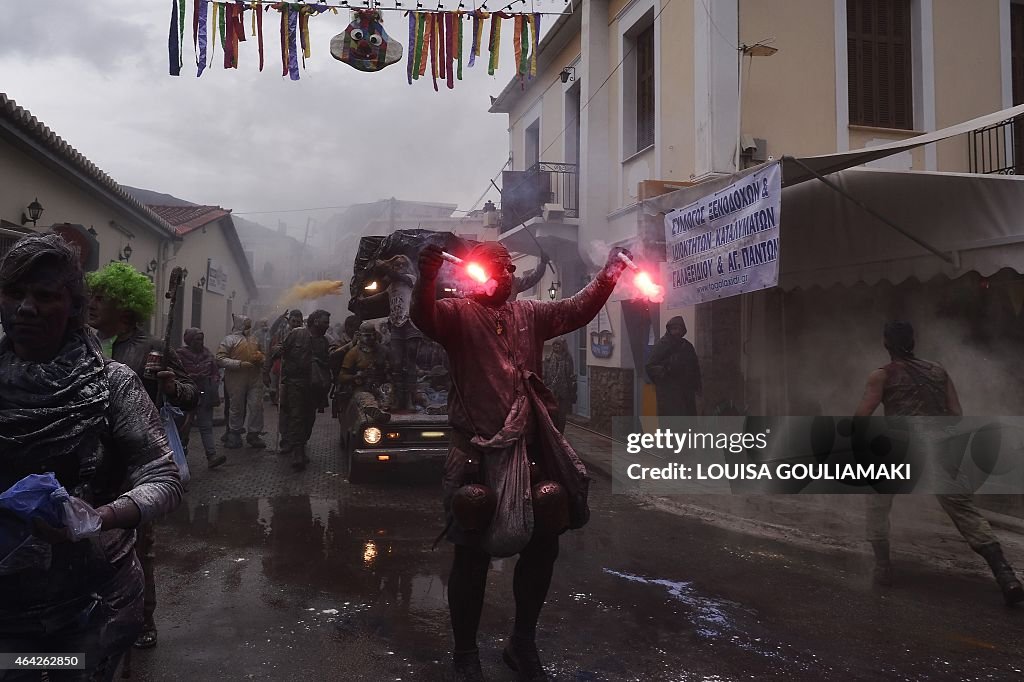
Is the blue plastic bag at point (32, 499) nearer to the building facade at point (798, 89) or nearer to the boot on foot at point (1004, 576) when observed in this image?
the boot on foot at point (1004, 576)

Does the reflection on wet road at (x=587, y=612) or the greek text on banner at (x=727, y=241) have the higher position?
the greek text on banner at (x=727, y=241)

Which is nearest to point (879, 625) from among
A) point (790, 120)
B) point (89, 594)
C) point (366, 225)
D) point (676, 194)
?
point (89, 594)

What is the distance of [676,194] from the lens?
7.54 m

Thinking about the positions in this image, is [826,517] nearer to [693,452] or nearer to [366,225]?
[693,452]

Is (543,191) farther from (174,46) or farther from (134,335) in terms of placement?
(134,335)

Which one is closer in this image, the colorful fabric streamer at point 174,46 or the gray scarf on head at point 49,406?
the gray scarf on head at point 49,406

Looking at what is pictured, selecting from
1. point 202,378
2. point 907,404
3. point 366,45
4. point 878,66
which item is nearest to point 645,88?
point 878,66

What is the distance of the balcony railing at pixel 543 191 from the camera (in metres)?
13.9

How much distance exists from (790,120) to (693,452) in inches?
197

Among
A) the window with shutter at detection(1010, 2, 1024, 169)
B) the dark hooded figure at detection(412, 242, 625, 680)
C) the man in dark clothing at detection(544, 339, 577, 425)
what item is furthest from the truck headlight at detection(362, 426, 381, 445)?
the window with shutter at detection(1010, 2, 1024, 169)

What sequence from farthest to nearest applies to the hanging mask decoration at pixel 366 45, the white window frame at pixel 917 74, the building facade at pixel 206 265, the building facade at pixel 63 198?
the building facade at pixel 206 265
the building facade at pixel 63 198
the white window frame at pixel 917 74
the hanging mask decoration at pixel 366 45

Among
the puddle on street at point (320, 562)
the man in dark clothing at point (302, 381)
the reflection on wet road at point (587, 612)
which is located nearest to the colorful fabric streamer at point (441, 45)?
the man in dark clothing at point (302, 381)

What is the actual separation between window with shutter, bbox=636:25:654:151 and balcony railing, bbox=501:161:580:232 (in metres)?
2.16

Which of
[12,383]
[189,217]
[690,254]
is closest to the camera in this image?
[12,383]
